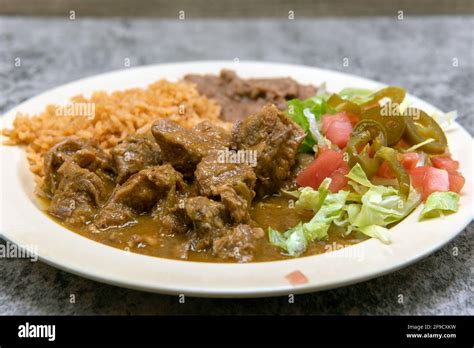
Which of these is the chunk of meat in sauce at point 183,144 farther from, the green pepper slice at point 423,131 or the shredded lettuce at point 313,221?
the green pepper slice at point 423,131

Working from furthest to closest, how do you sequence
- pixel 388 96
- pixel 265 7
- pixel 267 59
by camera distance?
pixel 265 7, pixel 267 59, pixel 388 96

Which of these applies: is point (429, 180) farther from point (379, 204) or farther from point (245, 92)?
point (245, 92)

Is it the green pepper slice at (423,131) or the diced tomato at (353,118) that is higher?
the diced tomato at (353,118)

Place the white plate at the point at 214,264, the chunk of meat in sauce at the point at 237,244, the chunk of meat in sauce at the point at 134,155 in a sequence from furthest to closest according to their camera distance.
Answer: the chunk of meat in sauce at the point at 134,155, the chunk of meat in sauce at the point at 237,244, the white plate at the point at 214,264

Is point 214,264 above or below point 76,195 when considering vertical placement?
below

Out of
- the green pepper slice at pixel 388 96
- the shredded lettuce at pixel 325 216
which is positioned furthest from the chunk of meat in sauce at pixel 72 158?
the green pepper slice at pixel 388 96

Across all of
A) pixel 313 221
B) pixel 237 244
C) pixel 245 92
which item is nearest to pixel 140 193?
pixel 237 244

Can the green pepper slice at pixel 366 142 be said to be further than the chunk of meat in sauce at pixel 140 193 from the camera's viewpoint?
Yes

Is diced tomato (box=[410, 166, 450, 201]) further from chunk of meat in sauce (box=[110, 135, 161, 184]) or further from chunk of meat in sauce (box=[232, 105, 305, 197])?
chunk of meat in sauce (box=[110, 135, 161, 184])
